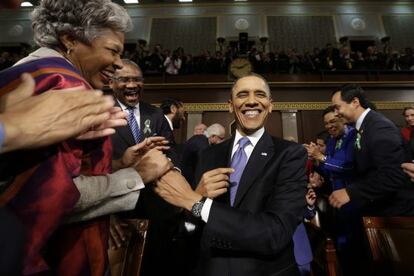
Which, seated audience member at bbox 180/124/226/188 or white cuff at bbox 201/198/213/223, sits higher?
seated audience member at bbox 180/124/226/188

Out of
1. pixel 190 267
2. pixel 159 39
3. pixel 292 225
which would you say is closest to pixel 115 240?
pixel 190 267

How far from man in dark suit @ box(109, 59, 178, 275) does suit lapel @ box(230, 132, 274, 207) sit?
25.4 inches

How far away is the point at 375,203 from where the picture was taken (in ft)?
7.78

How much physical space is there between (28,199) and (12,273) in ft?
0.79

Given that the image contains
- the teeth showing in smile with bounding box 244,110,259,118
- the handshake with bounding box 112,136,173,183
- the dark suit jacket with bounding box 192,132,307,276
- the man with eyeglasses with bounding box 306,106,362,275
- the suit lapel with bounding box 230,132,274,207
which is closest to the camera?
the handshake with bounding box 112,136,173,183

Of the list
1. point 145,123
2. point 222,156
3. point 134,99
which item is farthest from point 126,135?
point 222,156

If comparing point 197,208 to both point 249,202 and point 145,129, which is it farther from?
point 145,129

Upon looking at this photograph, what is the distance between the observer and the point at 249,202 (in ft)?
4.52

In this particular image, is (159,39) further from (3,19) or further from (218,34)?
(3,19)

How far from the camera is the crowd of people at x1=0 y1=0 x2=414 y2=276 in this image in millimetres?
660

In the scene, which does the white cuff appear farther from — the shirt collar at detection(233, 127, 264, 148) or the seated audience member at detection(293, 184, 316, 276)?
the seated audience member at detection(293, 184, 316, 276)

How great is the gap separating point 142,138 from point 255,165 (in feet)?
3.96

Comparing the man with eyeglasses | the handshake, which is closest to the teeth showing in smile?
the handshake

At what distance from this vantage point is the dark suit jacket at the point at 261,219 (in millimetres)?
1220
